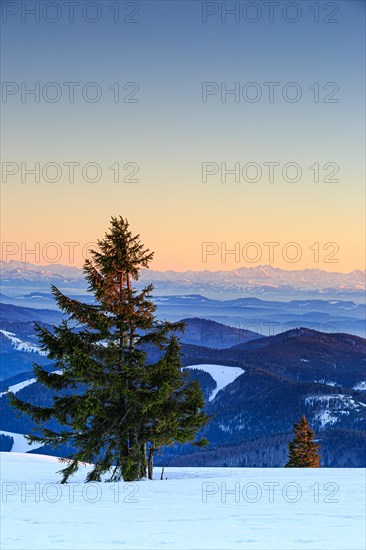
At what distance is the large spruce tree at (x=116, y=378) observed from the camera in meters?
23.8

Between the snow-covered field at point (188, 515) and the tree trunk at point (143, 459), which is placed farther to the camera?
the tree trunk at point (143, 459)

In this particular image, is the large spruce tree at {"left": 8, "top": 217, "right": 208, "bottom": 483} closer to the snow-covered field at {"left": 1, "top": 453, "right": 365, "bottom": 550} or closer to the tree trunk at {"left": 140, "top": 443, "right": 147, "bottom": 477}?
the tree trunk at {"left": 140, "top": 443, "right": 147, "bottom": 477}

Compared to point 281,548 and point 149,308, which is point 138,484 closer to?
point 149,308

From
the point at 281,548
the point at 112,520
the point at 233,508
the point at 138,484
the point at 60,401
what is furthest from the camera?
the point at 60,401

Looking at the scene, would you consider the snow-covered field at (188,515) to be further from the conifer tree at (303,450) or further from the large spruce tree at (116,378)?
the conifer tree at (303,450)

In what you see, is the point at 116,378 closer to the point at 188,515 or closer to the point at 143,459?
the point at 143,459

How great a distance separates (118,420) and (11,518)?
346 inches

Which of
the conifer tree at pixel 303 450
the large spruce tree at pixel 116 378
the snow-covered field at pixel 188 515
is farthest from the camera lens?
the conifer tree at pixel 303 450

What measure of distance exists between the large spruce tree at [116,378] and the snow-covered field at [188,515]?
6.11 ft

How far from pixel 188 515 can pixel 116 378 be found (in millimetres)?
7836

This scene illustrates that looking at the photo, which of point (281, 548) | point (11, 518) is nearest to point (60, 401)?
point (11, 518)

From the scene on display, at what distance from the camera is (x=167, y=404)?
25.1 meters

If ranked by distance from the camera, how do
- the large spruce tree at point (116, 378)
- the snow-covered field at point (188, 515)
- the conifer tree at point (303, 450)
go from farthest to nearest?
1. the conifer tree at point (303, 450)
2. the large spruce tree at point (116, 378)
3. the snow-covered field at point (188, 515)

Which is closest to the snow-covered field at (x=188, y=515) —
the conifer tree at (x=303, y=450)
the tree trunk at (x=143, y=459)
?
the tree trunk at (x=143, y=459)
